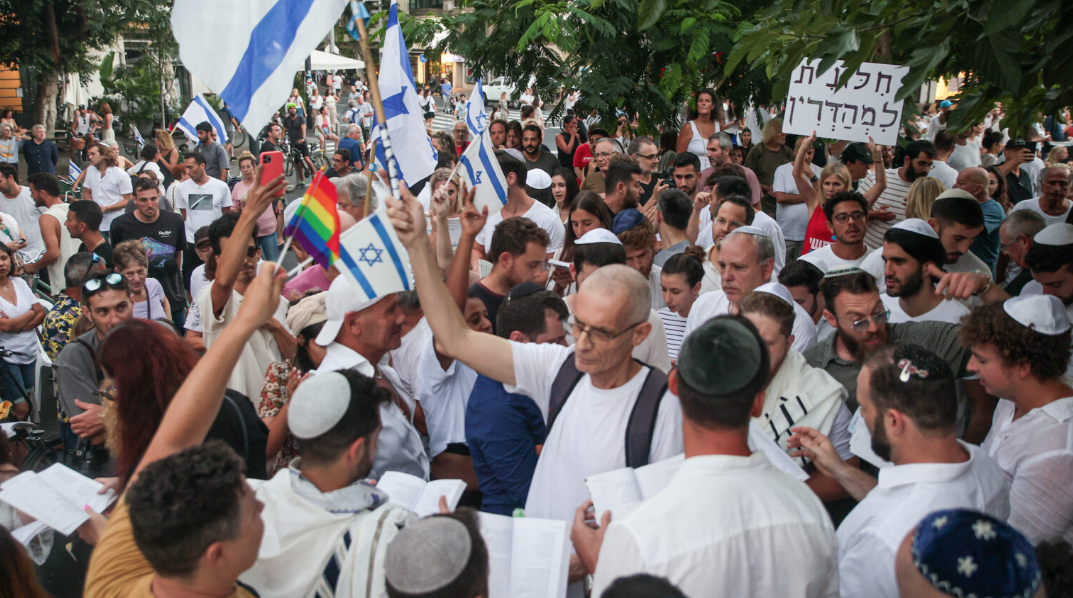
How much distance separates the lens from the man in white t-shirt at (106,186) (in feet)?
33.1

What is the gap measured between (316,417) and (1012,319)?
2583mm

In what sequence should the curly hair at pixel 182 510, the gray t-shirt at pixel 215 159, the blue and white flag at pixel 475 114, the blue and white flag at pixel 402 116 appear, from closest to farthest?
the curly hair at pixel 182 510
the blue and white flag at pixel 402 116
the blue and white flag at pixel 475 114
the gray t-shirt at pixel 215 159

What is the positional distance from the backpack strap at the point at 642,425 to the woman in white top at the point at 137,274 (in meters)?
4.18

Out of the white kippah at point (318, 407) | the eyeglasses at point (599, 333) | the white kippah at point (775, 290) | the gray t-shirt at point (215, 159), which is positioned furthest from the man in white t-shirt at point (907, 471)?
the gray t-shirt at point (215, 159)

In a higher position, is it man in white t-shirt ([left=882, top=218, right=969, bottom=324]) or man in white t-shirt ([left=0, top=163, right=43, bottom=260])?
man in white t-shirt ([left=882, top=218, right=969, bottom=324])

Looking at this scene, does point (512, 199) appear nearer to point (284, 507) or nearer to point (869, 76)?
point (869, 76)

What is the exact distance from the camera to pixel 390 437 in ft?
10.9

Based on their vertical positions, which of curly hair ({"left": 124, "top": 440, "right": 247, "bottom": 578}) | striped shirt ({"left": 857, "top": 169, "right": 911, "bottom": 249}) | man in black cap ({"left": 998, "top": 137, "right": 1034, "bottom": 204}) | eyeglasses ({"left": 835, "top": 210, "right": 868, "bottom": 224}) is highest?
curly hair ({"left": 124, "top": 440, "right": 247, "bottom": 578})

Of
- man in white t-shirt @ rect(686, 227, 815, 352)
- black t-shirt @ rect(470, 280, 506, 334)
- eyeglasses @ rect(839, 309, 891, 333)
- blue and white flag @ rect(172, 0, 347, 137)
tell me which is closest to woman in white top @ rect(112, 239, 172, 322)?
blue and white flag @ rect(172, 0, 347, 137)

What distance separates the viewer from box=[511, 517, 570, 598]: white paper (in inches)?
92.5

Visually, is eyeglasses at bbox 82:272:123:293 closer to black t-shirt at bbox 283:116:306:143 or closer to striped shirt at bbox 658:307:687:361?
striped shirt at bbox 658:307:687:361

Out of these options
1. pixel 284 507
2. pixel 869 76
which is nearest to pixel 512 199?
pixel 869 76

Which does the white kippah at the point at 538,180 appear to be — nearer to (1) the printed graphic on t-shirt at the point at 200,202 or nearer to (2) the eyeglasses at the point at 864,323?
(1) the printed graphic on t-shirt at the point at 200,202

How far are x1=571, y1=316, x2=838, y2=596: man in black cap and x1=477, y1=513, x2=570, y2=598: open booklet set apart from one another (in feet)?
0.58
